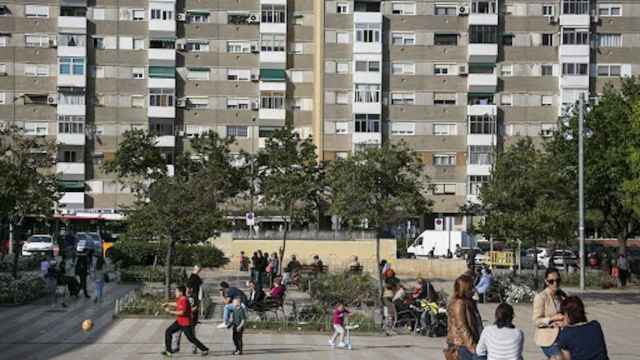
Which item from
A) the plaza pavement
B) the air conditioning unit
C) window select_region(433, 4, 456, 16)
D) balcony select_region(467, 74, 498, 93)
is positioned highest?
window select_region(433, 4, 456, 16)

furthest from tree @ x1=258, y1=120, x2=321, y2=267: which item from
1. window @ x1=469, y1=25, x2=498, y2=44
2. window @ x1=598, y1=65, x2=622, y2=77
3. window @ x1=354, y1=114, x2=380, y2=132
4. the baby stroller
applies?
window @ x1=598, y1=65, x2=622, y2=77

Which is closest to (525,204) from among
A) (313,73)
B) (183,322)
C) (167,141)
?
(183,322)

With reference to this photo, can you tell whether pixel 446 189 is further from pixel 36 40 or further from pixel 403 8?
pixel 36 40

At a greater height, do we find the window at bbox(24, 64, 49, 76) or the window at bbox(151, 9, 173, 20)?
the window at bbox(151, 9, 173, 20)

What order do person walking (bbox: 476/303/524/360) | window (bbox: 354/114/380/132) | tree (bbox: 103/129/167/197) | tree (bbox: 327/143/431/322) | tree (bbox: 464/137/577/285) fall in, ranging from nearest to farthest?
person walking (bbox: 476/303/524/360), tree (bbox: 327/143/431/322), tree (bbox: 464/137/577/285), tree (bbox: 103/129/167/197), window (bbox: 354/114/380/132)

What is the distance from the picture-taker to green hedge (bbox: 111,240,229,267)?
4703 centimetres

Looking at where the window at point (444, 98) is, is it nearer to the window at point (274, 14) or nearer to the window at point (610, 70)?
the window at point (610, 70)

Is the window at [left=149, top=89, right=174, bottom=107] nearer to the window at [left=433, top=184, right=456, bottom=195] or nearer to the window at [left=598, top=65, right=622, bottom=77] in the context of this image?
the window at [left=433, top=184, right=456, bottom=195]

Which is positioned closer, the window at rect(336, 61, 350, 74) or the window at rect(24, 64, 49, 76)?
the window at rect(24, 64, 49, 76)

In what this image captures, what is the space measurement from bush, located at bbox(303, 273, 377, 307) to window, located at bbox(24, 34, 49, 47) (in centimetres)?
4617

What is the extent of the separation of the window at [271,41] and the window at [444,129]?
13007 mm

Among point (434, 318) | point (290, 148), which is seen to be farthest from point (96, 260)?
point (434, 318)

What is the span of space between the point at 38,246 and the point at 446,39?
34.9m

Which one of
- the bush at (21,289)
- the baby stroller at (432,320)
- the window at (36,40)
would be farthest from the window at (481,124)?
the baby stroller at (432,320)
